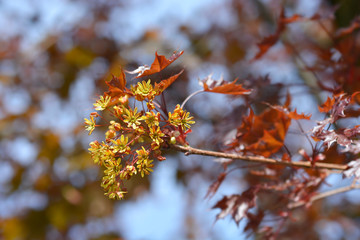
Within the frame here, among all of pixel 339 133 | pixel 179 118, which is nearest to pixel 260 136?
pixel 339 133

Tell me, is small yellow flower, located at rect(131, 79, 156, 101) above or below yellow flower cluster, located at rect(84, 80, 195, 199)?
above

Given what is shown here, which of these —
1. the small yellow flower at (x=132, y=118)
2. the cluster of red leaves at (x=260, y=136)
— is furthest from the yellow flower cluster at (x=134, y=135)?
the cluster of red leaves at (x=260, y=136)

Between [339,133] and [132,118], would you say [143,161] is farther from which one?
[339,133]

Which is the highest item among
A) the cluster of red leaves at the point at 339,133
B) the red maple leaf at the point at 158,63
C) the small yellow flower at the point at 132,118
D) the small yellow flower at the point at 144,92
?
the red maple leaf at the point at 158,63

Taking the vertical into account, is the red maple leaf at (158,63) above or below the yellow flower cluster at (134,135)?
above

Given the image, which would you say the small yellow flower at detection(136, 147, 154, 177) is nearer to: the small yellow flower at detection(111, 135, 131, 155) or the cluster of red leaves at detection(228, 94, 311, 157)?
the small yellow flower at detection(111, 135, 131, 155)

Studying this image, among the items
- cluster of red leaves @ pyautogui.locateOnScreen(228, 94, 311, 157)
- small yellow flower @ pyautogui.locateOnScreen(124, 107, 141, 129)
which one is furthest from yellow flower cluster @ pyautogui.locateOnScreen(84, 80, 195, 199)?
cluster of red leaves @ pyautogui.locateOnScreen(228, 94, 311, 157)

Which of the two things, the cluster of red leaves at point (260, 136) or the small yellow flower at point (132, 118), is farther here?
the cluster of red leaves at point (260, 136)

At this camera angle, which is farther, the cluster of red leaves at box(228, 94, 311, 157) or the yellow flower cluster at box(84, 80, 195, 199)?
the cluster of red leaves at box(228, 94, 311, 157)

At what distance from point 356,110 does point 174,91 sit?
6.20ft

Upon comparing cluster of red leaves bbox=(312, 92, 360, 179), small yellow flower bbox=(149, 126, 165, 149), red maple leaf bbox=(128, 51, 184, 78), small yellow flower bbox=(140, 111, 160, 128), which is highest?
red maple leaf bbox=(128, 51, 184, 78)

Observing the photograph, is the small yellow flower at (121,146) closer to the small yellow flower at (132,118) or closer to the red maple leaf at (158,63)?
the small yellow flower at (132,118)

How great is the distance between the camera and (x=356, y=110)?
107 cm

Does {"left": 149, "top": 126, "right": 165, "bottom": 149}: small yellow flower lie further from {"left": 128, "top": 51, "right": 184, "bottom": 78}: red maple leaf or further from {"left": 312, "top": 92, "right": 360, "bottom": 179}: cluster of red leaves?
{"left": 312, "top": 92, "right": 360, "bottom": 179}: cluster of red leaves
